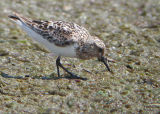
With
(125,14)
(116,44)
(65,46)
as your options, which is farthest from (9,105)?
(125,14)

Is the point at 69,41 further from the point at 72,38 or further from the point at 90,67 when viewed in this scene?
the point at 90,67

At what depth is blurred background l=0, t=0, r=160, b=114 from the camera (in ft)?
19.5

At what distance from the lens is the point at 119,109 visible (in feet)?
19.1

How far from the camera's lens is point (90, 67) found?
7672 millimetres

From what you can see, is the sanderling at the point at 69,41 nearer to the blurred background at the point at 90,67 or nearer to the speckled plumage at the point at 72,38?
the speckled plumage at the point at 72,38

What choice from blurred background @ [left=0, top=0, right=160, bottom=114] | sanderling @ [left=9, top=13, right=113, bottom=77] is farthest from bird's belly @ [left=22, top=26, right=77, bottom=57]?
blurred background @ [left=0, top=0, right=160, bottom=114]

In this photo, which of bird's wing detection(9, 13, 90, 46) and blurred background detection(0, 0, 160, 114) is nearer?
blurred background detection(0, 0, 160, 114)


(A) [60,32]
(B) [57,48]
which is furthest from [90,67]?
(A) [60,32]

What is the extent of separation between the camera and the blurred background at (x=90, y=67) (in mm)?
5949

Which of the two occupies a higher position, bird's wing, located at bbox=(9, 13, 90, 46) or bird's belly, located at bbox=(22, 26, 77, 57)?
bird's wing, located at bbox=(9, 13, 90, 46)

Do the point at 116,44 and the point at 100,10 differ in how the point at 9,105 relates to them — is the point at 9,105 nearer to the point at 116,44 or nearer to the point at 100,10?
the point at 116,44

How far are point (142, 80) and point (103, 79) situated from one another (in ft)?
3.01

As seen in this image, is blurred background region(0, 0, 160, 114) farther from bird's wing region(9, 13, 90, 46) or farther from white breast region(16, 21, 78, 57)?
bird's wing region(9, 13, 90, 46)

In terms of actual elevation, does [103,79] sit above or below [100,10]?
below
